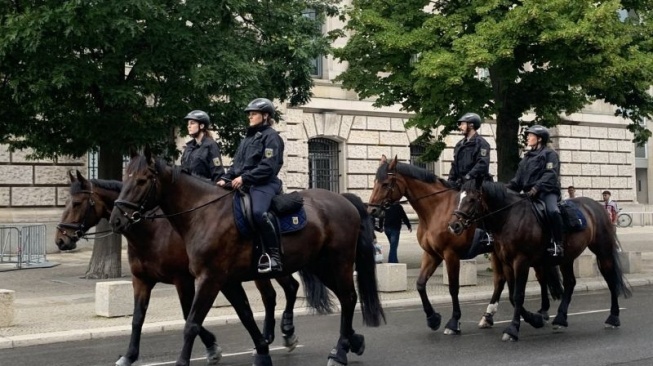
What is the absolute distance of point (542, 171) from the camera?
12641 mm

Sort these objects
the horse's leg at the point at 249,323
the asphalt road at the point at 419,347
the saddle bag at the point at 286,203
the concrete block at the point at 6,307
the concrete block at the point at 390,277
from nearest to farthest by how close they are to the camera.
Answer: the horse's leg at the point at 249,323
the saddle bag at the point at 286,203
the asphalt road at the point at 419,347
the concrete block at the point at 6,307
the concrete block at the point at 390,277

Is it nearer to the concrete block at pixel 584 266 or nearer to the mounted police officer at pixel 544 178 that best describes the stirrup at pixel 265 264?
the mounted police officer at pixel 544 178

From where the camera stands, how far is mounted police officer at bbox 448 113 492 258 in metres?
12.8

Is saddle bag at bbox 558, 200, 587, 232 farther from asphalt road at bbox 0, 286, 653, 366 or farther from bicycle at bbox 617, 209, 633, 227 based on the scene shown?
bicycle at bbox 617, 209, 633, 227

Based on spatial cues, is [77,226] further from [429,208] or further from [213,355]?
[429,208]

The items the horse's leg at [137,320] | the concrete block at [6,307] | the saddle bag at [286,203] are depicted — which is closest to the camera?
the saddle bag at [286,203]

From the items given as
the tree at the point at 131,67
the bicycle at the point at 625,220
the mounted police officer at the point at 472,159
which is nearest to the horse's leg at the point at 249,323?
the mounted police officer at the point at 472,159

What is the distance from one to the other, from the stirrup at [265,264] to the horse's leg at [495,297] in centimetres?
449

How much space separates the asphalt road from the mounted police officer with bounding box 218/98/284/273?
4.87ft

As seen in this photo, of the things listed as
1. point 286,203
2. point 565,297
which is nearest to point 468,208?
point 565,297

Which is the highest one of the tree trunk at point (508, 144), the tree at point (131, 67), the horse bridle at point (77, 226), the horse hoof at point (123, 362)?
the tree at point (131, 67)

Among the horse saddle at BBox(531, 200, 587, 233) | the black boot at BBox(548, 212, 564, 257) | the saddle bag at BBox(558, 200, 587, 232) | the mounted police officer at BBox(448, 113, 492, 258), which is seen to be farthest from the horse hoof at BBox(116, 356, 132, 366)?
the saddle bag at BBox(558, 200, 587, 232)

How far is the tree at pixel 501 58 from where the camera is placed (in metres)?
19.6

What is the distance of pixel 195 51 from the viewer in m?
18.3
